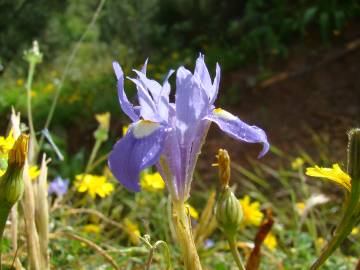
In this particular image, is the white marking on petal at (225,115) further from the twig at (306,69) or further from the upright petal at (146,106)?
the twig at (306,69)

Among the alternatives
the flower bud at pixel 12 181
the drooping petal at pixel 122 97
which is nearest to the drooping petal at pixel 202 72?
the drooping petal at pixel 122 97

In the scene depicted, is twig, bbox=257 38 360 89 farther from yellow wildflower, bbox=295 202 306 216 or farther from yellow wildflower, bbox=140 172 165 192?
yellow wildflower, bbox=140 172 165 192

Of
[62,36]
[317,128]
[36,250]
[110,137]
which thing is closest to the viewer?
[36,250]

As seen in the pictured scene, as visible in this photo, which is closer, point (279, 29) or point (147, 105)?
point (147, 105)

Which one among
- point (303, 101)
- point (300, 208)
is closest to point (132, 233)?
point (300, 208)

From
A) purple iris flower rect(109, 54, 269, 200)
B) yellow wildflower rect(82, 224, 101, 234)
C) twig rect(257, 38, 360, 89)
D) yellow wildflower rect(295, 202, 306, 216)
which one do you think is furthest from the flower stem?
twig rect(257, 38, 360, 89)

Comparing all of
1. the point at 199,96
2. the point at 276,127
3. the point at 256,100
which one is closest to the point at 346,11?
the point at 256,100

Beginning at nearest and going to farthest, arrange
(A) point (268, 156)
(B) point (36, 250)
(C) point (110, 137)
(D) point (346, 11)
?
1. (B) point (36, 250)
2. (A) point (268, 156)
3. (C) point (110, 137)
4. (D) point (346, 11)

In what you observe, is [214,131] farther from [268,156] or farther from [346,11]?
[346,11]
